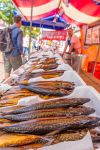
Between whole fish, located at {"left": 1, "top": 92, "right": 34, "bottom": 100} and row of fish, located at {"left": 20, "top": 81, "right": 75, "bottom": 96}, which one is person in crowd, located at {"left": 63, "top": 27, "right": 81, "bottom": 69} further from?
whole fish, located at {"left": 1, "top": 92, "right": 34, "bottom": 100}

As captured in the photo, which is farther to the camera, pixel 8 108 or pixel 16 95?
pixel 16 95

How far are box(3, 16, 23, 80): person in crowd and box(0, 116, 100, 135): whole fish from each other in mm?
6282

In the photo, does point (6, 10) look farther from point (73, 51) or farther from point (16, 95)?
point (16, 95)

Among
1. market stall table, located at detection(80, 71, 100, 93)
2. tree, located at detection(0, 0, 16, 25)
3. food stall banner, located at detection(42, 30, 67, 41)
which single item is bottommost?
market stall table, located at detection(80, 71, 100, 93)

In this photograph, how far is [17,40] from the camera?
8.50m

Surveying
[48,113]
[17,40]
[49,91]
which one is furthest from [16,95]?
[17,40]

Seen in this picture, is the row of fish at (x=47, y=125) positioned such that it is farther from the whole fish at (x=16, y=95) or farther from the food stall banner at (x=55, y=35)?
the food stall banner at (x=55, y=35)

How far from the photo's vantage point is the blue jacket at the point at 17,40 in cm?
840

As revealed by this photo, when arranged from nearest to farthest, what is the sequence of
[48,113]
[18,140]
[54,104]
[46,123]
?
[18,140] < [46,123] < [48,113] < [54,104]

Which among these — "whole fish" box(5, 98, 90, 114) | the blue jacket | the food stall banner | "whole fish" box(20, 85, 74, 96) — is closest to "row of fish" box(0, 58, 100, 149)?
"whole fish" box(5, 98, 90, 114)

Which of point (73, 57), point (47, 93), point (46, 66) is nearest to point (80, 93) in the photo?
point (47, 93)

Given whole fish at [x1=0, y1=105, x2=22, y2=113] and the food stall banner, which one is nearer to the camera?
whole fish at [x1=0, y1=105, x2=22, y2=113]

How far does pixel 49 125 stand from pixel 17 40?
6.54m

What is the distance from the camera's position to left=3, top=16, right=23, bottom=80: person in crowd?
331 inches
